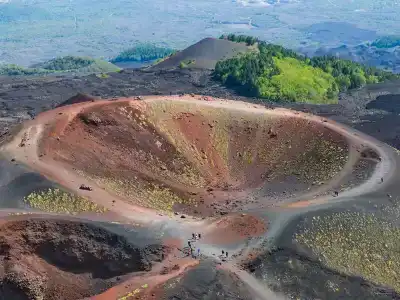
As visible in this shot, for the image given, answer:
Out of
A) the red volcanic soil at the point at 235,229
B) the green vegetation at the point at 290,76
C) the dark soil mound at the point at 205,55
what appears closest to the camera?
the red volcanic soil at the point at 235,229

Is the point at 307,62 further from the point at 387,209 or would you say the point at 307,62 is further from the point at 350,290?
the point at 350,290

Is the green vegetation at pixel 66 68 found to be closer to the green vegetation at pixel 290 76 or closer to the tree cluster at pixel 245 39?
the tree cluster at pixel 245 39

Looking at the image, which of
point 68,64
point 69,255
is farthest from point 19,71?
point 69,255

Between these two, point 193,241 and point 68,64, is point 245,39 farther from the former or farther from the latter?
point 193,241

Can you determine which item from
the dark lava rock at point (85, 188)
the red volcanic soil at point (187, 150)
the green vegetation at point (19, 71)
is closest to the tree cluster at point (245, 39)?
the green vegetation at point (19, 71)

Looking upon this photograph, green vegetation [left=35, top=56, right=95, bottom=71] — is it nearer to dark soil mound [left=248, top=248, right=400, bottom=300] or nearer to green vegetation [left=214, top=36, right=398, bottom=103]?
green vegetation [left=214, top=36, right=398, bottom=103]

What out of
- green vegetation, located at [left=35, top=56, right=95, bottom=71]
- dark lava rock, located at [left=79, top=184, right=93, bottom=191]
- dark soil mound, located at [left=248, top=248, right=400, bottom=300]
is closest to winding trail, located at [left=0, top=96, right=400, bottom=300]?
dark lava rock, located at [left=79, top=184, right=93, bottom=191]

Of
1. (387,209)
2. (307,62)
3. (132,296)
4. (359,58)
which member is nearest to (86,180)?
(132,296)
